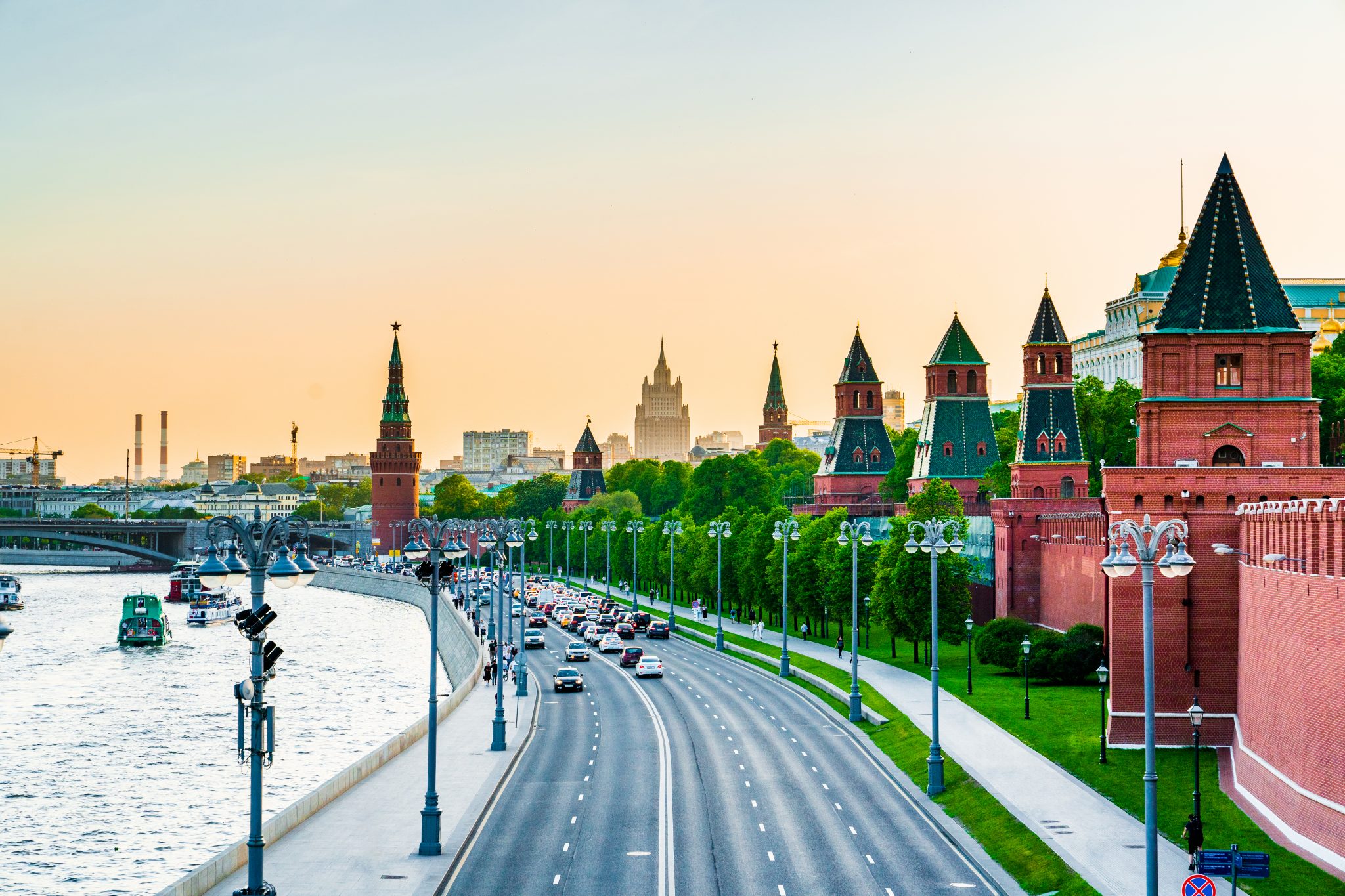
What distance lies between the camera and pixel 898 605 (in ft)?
233

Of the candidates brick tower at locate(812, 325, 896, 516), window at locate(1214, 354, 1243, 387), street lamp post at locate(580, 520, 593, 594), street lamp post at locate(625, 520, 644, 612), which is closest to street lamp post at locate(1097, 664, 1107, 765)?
window at locate(1214, 354, 1243, 387)

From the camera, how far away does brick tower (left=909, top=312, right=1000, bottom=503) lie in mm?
108438

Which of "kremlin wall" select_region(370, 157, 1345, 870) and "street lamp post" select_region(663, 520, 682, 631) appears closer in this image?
"kremlin wall" select_region(370, 157, 1345, 870)

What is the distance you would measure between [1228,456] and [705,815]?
21872mm

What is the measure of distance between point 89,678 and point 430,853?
6296 centimetres

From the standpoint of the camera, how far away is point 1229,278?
48531 millimetres

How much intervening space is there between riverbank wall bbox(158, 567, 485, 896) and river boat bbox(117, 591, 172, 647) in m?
20.2

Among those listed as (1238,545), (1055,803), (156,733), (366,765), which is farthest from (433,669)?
(156,733)

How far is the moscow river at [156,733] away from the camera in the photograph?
1785 inches

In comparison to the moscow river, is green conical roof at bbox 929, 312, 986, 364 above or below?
above

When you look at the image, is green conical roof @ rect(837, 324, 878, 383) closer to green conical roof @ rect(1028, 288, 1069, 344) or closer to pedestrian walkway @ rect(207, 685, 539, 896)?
green conical roof @ rect(1028, 288, 1069, 344)

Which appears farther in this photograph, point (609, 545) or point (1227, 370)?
point (609, 545)

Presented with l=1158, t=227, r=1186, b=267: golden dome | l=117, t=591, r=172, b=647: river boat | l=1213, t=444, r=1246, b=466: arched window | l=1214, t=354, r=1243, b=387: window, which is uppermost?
l=1158, t=227, r=1186, b=267: golden dome

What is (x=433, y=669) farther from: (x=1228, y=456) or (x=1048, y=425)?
(x=1048, y=425)
